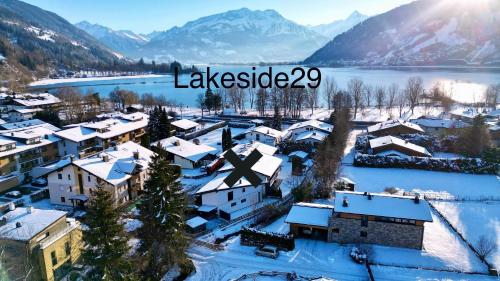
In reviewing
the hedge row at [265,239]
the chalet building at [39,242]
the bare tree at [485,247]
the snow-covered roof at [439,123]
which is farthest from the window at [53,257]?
the snow-covered roof at [439,123]

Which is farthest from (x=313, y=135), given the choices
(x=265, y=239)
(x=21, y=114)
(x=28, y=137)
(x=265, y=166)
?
(x=21, y=114)

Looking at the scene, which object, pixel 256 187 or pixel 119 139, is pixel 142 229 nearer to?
pixel 256 187

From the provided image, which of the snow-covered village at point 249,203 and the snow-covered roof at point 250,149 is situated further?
the snow-covered roof at point 250,149

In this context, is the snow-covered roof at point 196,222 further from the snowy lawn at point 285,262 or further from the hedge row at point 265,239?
the hedge row at point 265,239

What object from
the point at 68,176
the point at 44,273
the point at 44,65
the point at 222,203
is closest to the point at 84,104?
the point at 68,176

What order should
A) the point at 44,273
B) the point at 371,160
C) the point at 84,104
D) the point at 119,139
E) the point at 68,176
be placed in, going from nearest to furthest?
1. the point at 44,273
2. the point at 68,176
3. the point at 371,160
4. the point at 119,139
5. the point at 84,104
